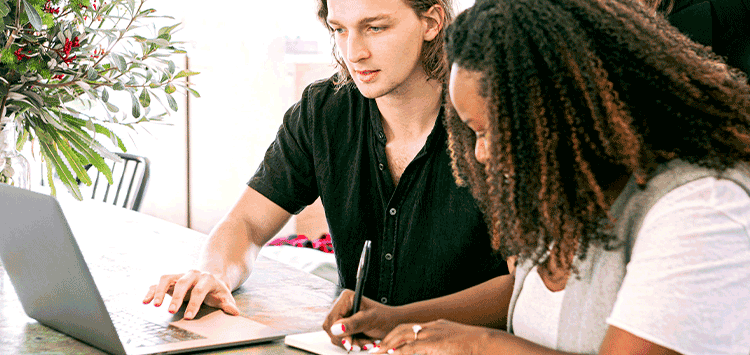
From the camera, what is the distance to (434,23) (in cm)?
140

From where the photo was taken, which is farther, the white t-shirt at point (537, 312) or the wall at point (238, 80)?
the wall at point (238, 80)

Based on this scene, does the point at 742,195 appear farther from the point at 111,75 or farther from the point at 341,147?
the point at 111,75

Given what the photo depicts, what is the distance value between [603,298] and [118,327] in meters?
0.65

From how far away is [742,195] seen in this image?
2.27ft

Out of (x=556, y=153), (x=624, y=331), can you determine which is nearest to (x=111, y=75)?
(x=556, y=153)

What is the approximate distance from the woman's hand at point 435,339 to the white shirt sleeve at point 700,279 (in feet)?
0.67

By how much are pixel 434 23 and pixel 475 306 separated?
0.58 meters

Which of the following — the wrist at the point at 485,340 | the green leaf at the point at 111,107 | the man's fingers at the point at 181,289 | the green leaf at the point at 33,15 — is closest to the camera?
the wrist at the point at 485,340

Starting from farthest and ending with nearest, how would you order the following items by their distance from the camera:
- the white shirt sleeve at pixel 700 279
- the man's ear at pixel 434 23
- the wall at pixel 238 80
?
the wall at pixel 238 80, the man's ear at pixel 434 23, the white shirt sleeve at pixel 700 279

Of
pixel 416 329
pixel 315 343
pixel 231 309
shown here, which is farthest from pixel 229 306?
pixel 416 329

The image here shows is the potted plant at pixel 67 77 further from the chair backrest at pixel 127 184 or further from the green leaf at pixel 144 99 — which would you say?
the chair backrest at pixel 127 184

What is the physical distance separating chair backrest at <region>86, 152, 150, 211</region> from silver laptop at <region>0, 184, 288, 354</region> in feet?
5.29

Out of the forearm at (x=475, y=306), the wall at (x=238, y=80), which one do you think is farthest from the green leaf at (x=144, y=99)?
the wall at (x=238, y=80)

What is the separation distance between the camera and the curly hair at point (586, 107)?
72 cm
